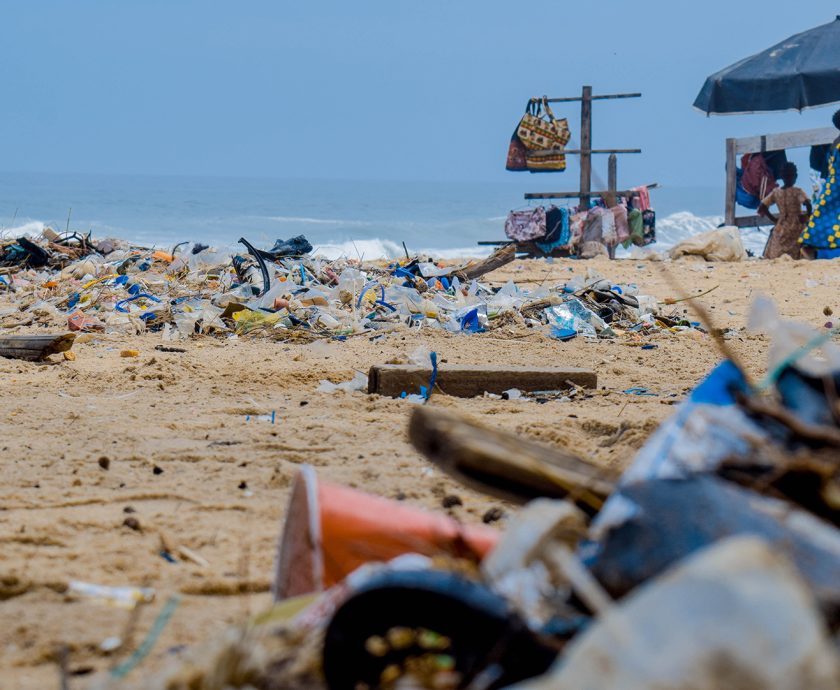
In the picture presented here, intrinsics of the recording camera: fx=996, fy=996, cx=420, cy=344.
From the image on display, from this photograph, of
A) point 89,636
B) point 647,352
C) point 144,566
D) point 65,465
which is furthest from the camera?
point 647,352

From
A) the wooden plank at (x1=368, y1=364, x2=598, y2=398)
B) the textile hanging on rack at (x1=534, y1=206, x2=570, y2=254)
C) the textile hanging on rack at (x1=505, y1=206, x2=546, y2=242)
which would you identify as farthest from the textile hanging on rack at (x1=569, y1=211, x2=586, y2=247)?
the wooden plank at (x1=368, y1=364, x2=598, y2=398)

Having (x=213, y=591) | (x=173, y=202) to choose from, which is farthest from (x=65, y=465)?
Result: (x=173, y=202)

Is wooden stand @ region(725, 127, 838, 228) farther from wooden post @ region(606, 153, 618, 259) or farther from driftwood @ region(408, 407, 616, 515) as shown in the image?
driftwood @ region(408, 407, 616, 515)

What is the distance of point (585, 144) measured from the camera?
15.4 m

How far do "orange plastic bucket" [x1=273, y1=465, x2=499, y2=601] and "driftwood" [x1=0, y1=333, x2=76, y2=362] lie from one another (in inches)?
182

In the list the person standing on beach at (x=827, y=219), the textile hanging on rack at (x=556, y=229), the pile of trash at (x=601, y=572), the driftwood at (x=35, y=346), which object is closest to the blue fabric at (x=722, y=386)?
the pile of trash at (x=601, y=572)

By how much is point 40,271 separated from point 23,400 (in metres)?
6.94

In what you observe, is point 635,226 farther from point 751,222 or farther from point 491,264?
point 491,264

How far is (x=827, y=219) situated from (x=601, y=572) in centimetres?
1067

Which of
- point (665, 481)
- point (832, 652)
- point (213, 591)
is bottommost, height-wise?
point (213, 591)

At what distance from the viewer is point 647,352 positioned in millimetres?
6148

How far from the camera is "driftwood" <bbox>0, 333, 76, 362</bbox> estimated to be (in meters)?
6.12

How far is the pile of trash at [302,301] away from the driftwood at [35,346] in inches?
39.8

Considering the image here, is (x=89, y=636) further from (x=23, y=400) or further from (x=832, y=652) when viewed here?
(x=23, y=400)
